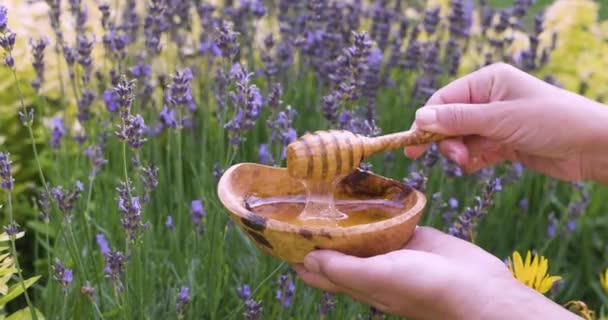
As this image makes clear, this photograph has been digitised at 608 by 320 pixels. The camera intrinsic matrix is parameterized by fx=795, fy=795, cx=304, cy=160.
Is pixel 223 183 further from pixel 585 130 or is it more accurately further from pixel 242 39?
pixel 242 39

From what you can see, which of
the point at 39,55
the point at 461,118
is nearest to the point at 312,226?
the point at 461,118

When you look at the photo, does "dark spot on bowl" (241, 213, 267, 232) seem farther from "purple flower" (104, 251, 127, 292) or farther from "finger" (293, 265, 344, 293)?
"purple flower" (104, 251, 127, 292)

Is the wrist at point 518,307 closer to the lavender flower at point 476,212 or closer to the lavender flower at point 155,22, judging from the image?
the lavender flower at point 476,212

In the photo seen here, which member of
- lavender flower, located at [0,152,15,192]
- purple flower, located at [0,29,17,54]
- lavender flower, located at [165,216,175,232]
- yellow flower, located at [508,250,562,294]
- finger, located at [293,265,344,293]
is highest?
purple flower, located at [0,29,17,54]

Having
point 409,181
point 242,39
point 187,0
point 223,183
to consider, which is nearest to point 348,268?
point 223,183

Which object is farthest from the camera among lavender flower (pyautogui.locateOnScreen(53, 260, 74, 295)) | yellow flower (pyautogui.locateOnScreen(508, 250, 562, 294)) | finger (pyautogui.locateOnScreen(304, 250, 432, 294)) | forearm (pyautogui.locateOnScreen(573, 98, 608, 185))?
forearm (pyautogui.locateOnScreen(573, 98, 608, 185))

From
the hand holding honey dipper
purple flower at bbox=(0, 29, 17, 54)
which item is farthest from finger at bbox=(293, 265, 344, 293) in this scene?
purple flower at bbox=(0, 29, 17, 54)
